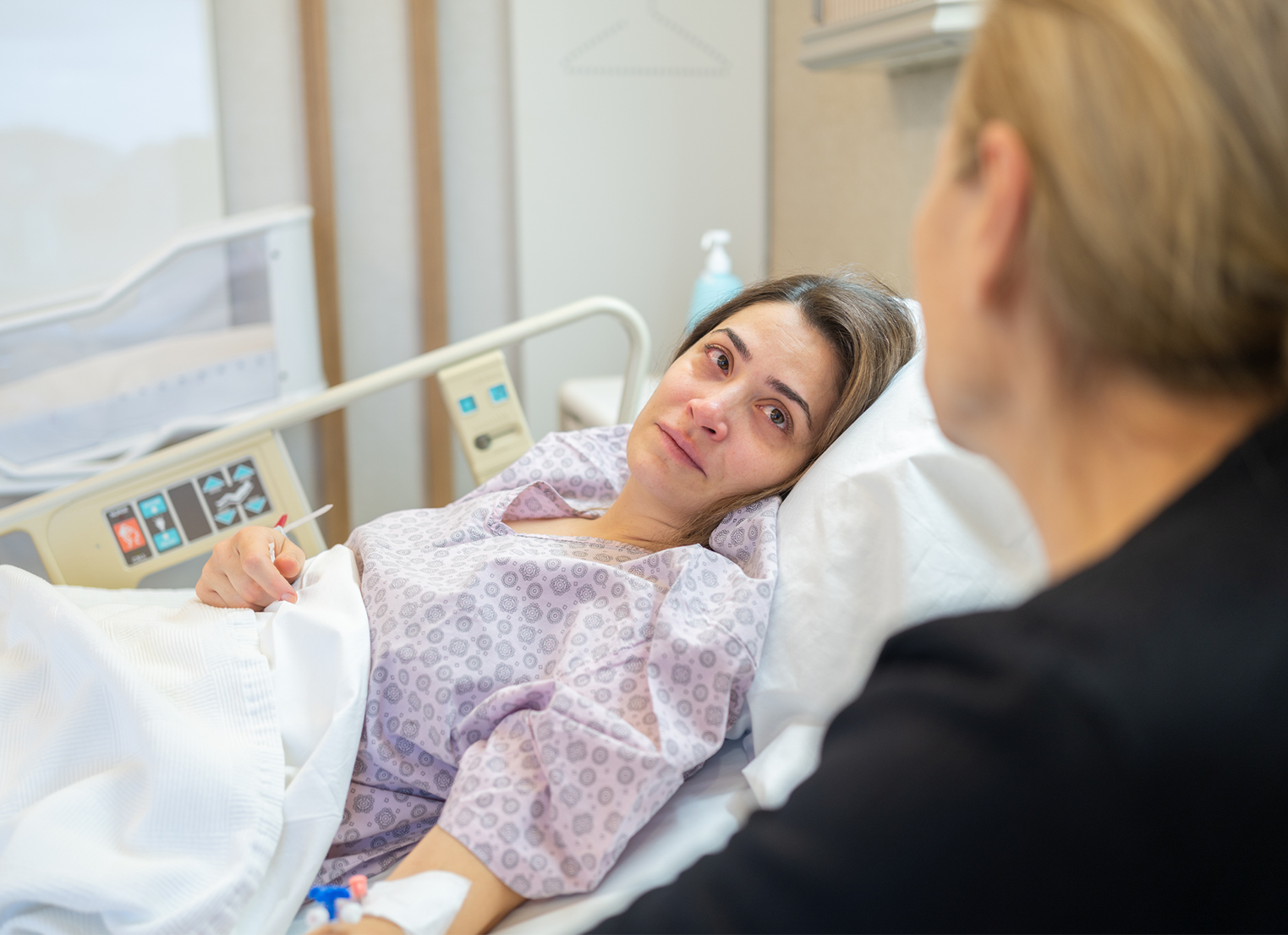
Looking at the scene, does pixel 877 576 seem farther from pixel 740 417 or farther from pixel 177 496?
pixel 177 496

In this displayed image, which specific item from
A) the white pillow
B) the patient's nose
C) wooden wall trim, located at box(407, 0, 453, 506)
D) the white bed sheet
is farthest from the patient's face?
wooden wall trim, located at box(407, 0, 453, 506)

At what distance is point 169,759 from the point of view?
909mm

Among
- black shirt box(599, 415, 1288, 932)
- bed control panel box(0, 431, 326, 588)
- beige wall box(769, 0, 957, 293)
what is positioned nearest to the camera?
black shirt box(599, 415, 1288, 932)

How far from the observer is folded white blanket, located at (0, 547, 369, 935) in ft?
2.78

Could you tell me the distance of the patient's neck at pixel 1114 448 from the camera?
493mm

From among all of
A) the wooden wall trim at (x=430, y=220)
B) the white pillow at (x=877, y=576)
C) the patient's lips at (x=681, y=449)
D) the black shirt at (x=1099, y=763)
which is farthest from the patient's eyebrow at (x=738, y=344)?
the wooden wall trim at (x=430, y=220)

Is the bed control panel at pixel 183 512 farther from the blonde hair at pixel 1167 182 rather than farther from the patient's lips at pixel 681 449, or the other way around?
the blonde hair at pixel 1167 182

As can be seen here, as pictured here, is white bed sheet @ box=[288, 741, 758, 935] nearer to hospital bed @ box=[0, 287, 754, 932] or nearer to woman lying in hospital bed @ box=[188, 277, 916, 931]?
woman lying in hospital bed @ box=[188, 277, 916, 931]

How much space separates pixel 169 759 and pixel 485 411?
90 cm

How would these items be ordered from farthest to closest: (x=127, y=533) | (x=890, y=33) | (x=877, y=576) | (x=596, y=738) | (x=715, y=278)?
1. (x=715, y=278)
2. (x=890, y=33)
3. (x=127, y=533)
4. (x=877, y=576)
5. (x=596, y=738)

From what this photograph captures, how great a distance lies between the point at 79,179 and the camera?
231 centimetres

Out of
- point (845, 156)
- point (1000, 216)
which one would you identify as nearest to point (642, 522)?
point (1000, 216)

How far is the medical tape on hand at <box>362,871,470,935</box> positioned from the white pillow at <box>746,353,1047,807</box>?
28cm

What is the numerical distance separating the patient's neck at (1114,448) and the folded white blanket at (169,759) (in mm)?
709
